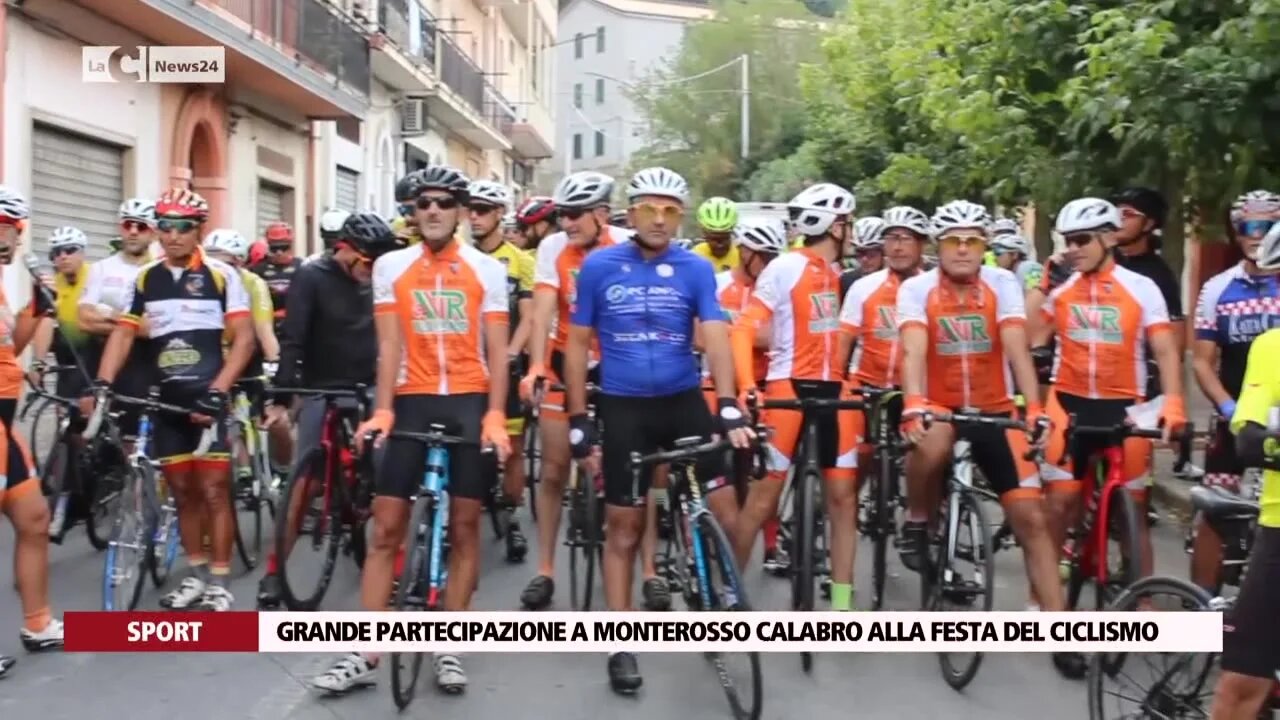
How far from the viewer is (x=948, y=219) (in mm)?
→ 6652

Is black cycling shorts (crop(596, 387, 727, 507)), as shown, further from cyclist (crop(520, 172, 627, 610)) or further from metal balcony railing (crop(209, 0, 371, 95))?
metal balcony railing (crop(209, 0, 371, 95))

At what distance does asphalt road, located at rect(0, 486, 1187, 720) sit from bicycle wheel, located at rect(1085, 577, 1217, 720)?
89 cm

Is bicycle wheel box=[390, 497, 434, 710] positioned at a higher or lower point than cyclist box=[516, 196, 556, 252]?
lower

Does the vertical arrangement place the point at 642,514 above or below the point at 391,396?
below

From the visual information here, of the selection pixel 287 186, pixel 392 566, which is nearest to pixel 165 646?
pixel 392 566

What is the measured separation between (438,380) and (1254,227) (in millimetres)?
3849

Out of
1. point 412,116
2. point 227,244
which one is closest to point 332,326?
point 227,244

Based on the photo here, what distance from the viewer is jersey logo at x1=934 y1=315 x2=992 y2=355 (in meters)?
6.79

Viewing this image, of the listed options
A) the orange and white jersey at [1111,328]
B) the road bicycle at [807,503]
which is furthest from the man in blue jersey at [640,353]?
the orange and white jersey at [1111,328]

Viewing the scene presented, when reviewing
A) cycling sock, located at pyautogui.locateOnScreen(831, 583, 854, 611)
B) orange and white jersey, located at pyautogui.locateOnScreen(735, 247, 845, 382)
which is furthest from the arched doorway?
cycling sock, located at pyautogui.locateOnScreen(831, 583, 854, 611)

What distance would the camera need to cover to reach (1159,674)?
4719 mm

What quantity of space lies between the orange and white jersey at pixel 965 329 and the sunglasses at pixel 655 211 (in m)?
1.16

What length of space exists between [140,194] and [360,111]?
7546mm

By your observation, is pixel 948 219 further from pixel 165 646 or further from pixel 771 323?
pixel 165 646
